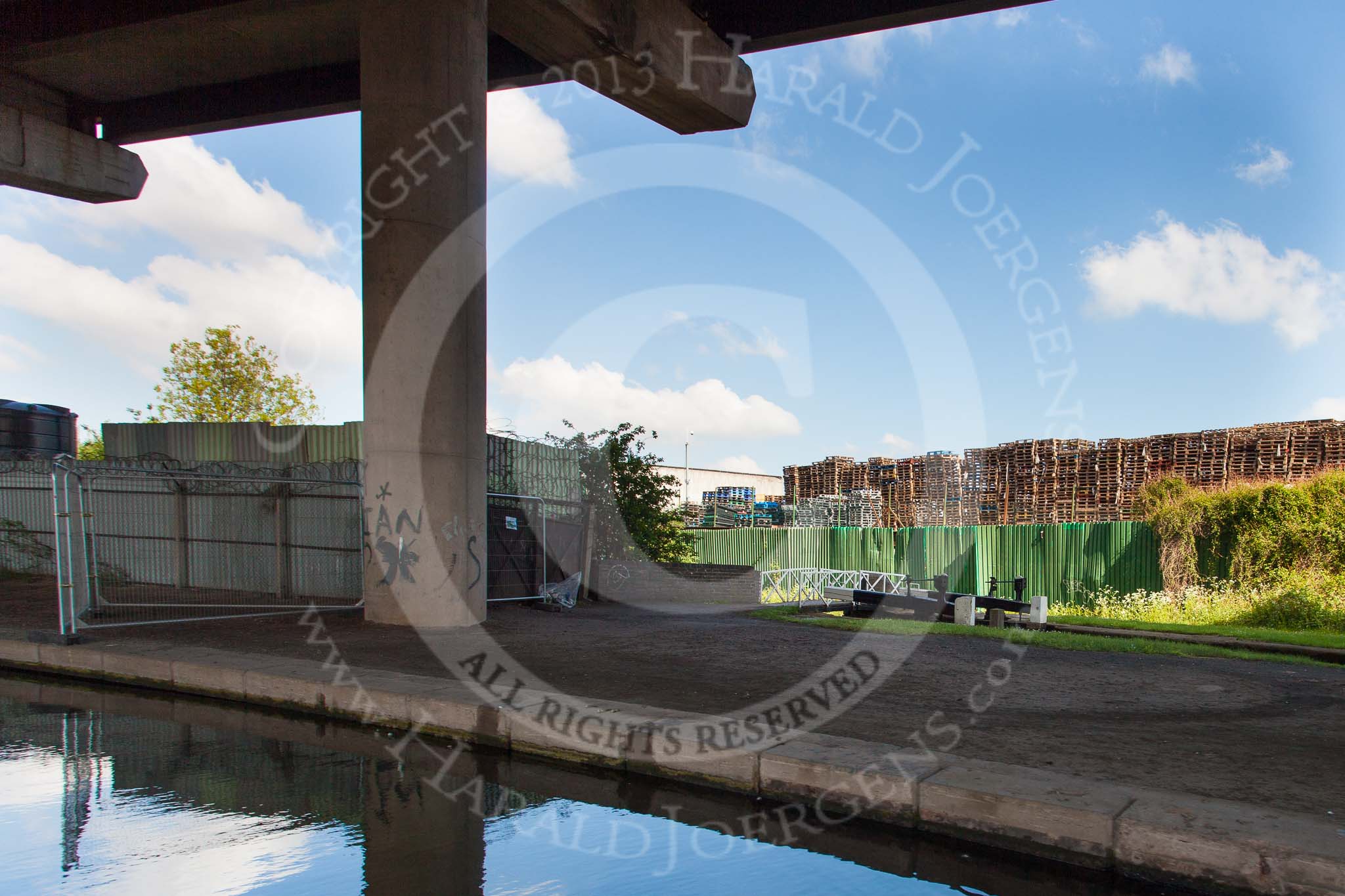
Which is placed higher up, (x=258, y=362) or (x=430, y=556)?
(x=258, y=362)

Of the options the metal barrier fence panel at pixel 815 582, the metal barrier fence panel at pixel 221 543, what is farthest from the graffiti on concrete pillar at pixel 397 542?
the metal barrier fence panel at pixel 815 582

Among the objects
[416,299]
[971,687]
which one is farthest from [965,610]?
[416,299]

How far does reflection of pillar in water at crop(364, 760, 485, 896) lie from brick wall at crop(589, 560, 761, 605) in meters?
10.5

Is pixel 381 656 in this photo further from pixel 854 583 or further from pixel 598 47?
pixel 854 583

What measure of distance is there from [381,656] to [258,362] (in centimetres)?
3442

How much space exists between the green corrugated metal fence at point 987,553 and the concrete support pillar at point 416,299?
46.3 feet

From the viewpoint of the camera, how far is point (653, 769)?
5273mm

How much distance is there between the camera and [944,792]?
429cm

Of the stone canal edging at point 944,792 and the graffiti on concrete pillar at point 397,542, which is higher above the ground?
the graffiti on concrete pillar at point 397,542

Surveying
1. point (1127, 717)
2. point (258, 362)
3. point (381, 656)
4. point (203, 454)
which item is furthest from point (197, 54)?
point (258, 362)

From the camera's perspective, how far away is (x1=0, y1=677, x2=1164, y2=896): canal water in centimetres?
384

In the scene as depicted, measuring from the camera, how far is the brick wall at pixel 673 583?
52.2ft

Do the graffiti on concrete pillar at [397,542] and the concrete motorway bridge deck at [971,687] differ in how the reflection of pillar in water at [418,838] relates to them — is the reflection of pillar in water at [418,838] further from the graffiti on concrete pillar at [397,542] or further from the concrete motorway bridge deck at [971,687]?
the graffiti on concrete pillar at [397,542]

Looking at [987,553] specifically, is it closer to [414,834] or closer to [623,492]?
[623,492]
